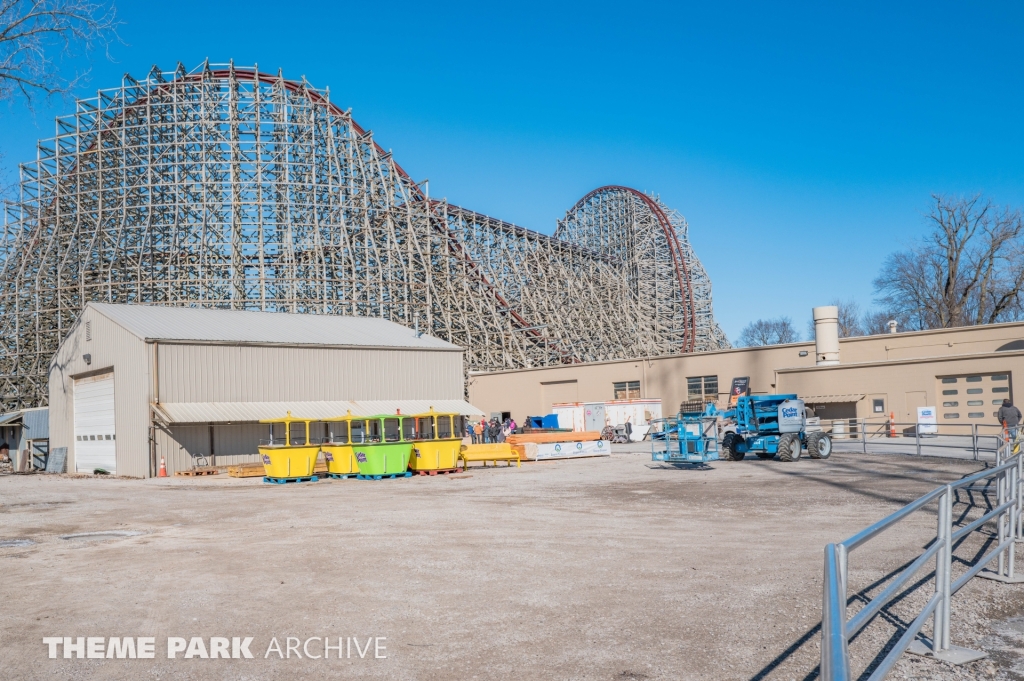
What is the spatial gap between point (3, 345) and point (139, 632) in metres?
36.4

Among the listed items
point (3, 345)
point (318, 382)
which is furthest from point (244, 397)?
point (3, 345)

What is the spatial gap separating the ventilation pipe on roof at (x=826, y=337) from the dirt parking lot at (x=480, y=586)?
16.5 meters

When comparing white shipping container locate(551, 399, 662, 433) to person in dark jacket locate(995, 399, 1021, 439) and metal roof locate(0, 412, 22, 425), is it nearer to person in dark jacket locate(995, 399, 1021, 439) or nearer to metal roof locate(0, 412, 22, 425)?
person in dark jacket locate(995, 399, 1021, 439)

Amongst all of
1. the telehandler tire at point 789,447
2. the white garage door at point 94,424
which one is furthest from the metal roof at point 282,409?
the telehandler tire at point 789,447

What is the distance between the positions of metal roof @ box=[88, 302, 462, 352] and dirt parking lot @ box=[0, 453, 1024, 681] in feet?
38.5

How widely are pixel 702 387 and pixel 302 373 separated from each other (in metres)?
16.4

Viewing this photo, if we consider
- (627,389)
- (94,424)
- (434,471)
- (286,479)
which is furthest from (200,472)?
(627,389)

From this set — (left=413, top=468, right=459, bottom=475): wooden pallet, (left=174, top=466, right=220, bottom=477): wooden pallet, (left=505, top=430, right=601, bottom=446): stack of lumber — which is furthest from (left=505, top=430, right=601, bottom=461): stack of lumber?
(left=174, top=466, right=220, bottom=477): wooden pallet

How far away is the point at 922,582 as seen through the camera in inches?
252

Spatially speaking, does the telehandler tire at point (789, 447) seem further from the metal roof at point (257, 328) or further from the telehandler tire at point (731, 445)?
the metal roof at point (257, 328)

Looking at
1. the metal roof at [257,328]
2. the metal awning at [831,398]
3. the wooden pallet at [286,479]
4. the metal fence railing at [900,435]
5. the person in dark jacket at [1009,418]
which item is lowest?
the wooden pallet at [286,479]

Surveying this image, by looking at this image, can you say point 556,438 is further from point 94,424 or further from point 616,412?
point 94,424

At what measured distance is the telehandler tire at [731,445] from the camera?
857 inches

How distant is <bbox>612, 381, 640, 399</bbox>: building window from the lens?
36.7 m
